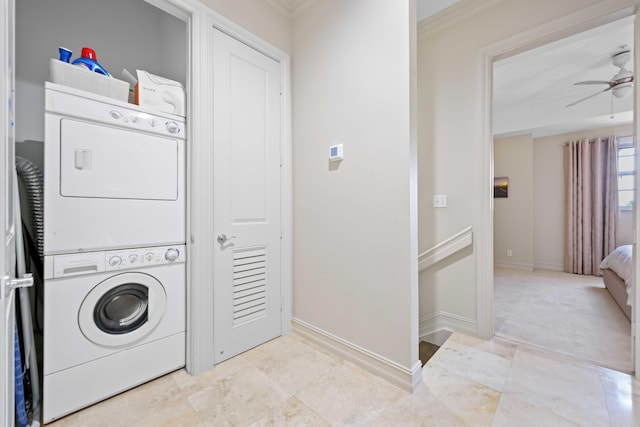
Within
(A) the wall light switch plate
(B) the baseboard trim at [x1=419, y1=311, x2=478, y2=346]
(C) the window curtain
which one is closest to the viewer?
(B) the baseboard trim at [x1=419, y1=311, x2=478, y2=346]

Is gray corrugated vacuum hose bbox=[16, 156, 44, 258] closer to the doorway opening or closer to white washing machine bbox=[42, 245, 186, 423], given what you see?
white washing machine bbox=[42, 245, 186, 423]

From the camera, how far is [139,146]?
1608 millimetres

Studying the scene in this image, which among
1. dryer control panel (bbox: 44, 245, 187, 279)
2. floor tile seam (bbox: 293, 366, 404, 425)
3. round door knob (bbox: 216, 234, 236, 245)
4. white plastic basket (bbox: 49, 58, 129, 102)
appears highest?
white plastic basket (bbox: 49, 58, 129, 102)

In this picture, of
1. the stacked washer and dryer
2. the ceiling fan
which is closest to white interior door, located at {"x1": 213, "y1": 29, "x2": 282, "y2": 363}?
the stacked washer and dryer

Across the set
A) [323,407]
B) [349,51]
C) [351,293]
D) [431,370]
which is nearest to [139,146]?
[349,51]

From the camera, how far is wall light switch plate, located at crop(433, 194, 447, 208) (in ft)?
7.89

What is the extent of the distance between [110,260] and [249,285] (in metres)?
0.89

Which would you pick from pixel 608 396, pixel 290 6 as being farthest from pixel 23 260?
pixel 608 396

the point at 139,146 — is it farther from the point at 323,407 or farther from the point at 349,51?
the point at 323,407

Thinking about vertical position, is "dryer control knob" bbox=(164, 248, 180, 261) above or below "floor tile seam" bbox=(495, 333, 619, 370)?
above

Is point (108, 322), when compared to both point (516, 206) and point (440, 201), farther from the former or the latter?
point (516, 206)

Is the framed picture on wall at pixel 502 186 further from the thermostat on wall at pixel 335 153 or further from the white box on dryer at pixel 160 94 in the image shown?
the white box on dryer at pixel 160 94

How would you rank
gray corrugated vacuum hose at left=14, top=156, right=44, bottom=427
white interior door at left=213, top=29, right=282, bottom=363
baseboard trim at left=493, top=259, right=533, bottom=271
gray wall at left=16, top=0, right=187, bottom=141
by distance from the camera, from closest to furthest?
1. gray corrugated vacuum hose at left=14, top=156, right=44, bottom=427
2. gray wall at left=16, top=0, right=187, bottom=141
3. white interior door at left=213, top=29, right=282, bottom=363
4. baseboard trim at left=493, top=259, right=533, bottom=271

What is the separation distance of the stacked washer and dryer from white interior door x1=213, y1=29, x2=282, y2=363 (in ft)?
0.85
